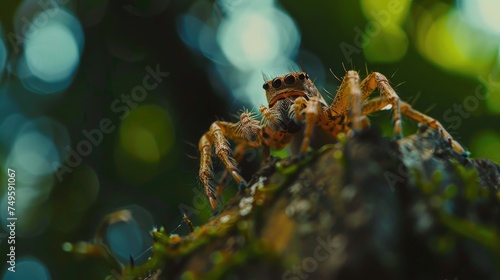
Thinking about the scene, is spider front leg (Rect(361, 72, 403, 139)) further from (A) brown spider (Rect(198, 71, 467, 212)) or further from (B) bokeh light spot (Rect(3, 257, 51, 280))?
(B) bokeh light spot (Rect(3, 257, 51, 280))

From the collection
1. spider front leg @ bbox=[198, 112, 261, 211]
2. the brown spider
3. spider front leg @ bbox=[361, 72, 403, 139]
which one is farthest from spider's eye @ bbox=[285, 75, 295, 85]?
spider front leg @ bbox=[361, 72, 403, 139]

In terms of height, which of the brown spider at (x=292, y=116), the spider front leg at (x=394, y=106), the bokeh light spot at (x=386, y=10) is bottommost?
the spider front leg at (x=394, y=106)

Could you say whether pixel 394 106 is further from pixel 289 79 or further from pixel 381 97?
pixel 289 79

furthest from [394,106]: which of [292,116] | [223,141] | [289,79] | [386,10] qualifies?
[386,10]

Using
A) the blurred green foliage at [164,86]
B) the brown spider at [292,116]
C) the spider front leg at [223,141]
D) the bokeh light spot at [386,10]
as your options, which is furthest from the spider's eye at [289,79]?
the bokeh light spot at [386,10]

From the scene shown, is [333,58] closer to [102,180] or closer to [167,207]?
[167,207]

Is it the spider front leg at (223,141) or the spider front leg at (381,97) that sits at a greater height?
the spider front leg at (223,141)

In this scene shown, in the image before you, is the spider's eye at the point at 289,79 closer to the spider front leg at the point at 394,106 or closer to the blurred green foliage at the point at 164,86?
the spider front leg at the point at 394,106

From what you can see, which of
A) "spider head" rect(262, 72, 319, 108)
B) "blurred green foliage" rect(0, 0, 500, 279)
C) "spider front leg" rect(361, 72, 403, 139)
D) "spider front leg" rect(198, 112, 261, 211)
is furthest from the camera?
"blurred green foliage" rect(0, 0, 500, 279)

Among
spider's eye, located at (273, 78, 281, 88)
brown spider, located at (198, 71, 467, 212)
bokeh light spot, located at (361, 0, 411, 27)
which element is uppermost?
bokeh light spot, located at (361, 0, 411, 27)
